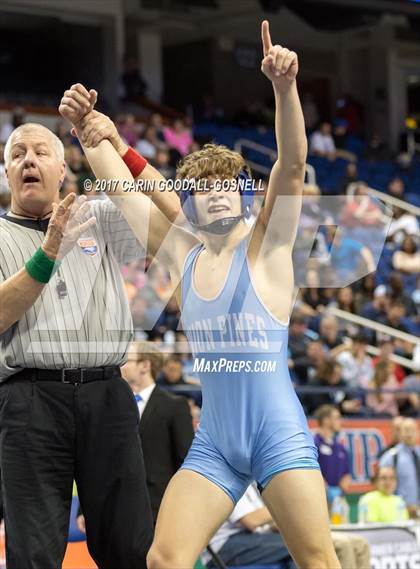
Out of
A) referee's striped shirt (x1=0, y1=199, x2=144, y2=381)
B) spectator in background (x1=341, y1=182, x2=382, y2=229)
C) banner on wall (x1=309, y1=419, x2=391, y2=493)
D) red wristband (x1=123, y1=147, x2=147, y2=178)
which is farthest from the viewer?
spectator in background (x1=341, y1=182, x2=382, y2=229)

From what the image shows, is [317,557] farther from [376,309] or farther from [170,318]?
[376,309]

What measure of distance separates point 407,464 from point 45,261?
621cm

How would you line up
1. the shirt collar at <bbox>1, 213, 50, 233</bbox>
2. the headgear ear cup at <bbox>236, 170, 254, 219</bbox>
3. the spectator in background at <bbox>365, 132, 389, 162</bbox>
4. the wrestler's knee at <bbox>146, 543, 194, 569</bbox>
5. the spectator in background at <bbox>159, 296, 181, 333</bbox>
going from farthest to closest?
the spectator in background at <bbox>365, 132, 389, 162</bbox>
the spectator in background at <bbox>159, 296, 181, 333</bbox>
the shirt collar at <bbox>1, 213, 50, 233</bbox>
the headgear ear cup at <bbox>236, 170, 254, 219</bbox>
the wrestler's knee at <bbox>146, 543, 194, 569</bbox>

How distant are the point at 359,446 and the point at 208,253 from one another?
20.7ft

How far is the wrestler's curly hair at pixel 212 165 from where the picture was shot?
4.29m

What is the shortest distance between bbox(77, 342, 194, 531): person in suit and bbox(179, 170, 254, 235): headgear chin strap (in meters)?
2.09

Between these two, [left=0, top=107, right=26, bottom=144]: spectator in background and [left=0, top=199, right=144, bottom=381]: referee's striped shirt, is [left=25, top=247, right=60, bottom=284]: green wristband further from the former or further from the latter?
[left=0, top=107, right=26, bottom=144]: spectator in background

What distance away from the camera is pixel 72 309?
452 cm

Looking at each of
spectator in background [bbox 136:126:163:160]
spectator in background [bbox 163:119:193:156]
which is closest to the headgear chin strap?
spectator in background [bbox 136:126:163:160]

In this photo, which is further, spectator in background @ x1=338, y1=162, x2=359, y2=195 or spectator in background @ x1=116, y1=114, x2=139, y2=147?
spectator in background @ x1=338, y1=162, x2=359, y2=195

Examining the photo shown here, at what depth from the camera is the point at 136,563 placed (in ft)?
14.5

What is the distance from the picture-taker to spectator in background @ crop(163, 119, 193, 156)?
16750 millimetres

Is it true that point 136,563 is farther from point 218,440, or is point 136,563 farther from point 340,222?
point 340,222

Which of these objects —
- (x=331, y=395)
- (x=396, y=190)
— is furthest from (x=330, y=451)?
(x=396, y=190)
